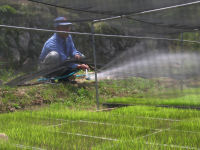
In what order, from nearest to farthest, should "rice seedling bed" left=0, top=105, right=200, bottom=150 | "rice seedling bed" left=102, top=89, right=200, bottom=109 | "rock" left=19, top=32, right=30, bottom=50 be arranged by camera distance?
"rice seedling bed" left=0, top=105, right=200, bottom=150, "rock" left=19, top=32, right=30, bottom=50, "rice seedling bed" left=102, top=89, right=200, bottom=109

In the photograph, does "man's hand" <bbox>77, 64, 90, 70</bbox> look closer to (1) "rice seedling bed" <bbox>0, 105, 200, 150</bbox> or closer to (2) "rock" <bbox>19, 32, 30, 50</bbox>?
(1) "rice seedling bed" <bbox>0, 105, 200, 150</bbox>

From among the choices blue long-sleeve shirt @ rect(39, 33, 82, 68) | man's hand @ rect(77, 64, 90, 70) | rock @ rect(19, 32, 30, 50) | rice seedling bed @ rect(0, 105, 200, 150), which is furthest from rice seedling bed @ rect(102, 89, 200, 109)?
rock @ rect(19, 32, 30, 50)

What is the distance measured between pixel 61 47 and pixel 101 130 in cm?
183

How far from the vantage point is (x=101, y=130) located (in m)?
3.26

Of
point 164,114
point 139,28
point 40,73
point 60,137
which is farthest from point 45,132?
point 139,28

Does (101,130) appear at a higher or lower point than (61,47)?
lower

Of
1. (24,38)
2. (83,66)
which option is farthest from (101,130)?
(83,66)

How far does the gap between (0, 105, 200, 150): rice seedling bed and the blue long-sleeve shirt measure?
0.85 m

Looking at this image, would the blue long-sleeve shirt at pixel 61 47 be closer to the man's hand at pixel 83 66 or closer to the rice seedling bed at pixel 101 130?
the man's hand at pixel 83 66

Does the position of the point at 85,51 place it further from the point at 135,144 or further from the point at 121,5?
the point at 135,144

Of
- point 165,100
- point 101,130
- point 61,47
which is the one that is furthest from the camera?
point 165,100

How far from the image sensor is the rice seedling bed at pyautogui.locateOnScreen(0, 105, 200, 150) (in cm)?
264

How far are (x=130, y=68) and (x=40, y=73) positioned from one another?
1754 millimetres

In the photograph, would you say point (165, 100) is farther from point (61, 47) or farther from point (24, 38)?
point (24, 38)
